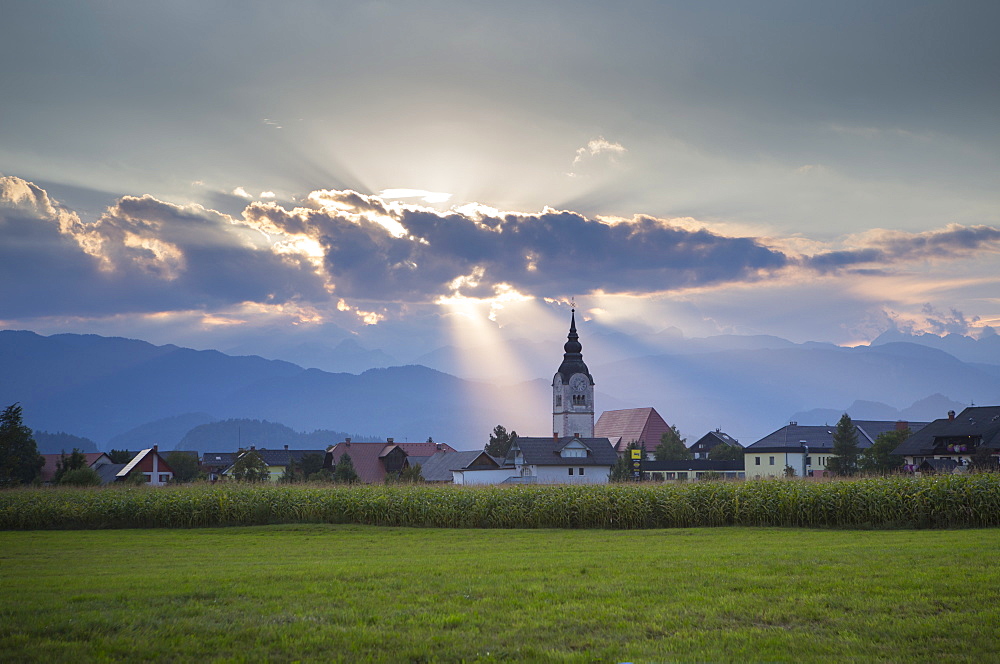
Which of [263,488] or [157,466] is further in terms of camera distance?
[157,466]

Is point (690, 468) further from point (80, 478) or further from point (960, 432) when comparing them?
point (80, 478)

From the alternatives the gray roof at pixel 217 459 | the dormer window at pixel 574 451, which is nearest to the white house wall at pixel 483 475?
the dormer window at pixel 574 451

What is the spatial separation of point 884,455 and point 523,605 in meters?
67.0

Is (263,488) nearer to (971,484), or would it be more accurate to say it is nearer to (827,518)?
(827,518)

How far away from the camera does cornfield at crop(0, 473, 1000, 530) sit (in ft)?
73.5

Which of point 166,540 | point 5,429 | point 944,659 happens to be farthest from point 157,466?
point 944,659

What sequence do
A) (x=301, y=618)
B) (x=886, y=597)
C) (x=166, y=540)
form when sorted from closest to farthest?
1. (x=301, y=618)
2. (x=886, y=597)
3. (x=166, y=540)

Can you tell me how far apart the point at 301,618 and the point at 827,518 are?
17676mm

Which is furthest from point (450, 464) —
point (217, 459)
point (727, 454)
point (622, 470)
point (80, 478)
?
point (217, 459)

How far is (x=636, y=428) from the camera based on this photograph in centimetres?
13550

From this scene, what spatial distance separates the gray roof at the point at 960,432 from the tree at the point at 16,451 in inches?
2663

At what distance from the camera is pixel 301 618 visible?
967cm

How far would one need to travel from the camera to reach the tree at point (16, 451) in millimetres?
61062

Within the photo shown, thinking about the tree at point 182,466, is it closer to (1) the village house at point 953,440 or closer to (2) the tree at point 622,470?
(2) the tree at point 622,470
